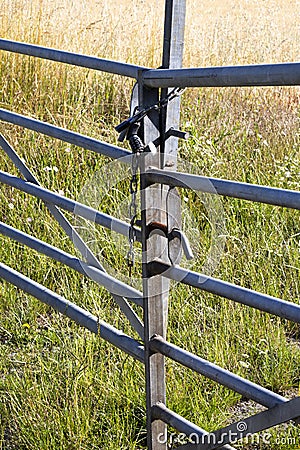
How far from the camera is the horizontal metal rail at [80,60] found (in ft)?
6.70

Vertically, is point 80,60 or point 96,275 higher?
point 80,60

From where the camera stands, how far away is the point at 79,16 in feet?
21.4

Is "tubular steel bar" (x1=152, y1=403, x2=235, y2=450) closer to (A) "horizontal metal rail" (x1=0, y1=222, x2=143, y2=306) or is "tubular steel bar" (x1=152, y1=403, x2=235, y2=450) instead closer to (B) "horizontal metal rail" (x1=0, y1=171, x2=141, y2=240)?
(A) "horizontal metal rail" (x1=0, y1=222, x2=143, y2=306)

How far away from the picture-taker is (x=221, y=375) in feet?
6.31

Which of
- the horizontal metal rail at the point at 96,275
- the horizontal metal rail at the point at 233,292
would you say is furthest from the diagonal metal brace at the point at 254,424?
the horizontal metal rail at the point at 96,275

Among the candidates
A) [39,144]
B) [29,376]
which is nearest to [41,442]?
[29,376]

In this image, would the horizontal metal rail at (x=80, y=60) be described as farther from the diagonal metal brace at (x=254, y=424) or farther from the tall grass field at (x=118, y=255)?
the diagonal metal brace at (x=254, y=424)

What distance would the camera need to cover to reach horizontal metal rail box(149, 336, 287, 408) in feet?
5.85

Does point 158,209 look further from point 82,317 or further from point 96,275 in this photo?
point 82,317

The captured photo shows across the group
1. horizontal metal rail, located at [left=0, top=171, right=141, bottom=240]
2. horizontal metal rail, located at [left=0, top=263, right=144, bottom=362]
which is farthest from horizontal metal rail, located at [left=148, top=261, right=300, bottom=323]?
horizontal metal rail, located at [left=0, top=263, right=144, bottom=362]

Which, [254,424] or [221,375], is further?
[221,375]

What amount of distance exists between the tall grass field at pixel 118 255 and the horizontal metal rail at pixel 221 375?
0.94 ft

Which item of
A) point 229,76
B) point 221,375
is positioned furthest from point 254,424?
point 229,76

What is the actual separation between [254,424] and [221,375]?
0.58 ft
